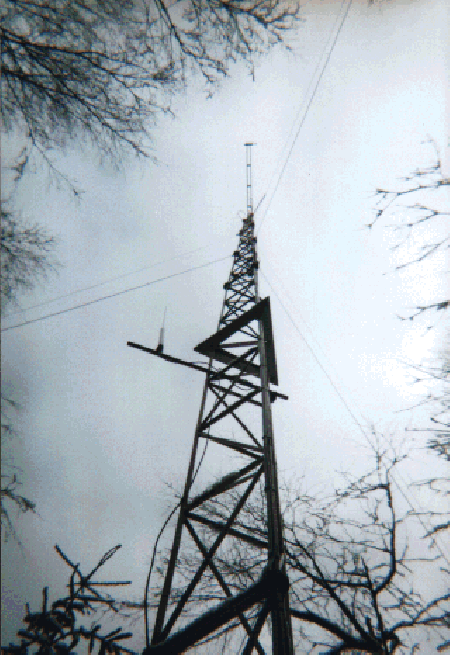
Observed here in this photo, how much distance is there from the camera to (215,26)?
3.17 metres

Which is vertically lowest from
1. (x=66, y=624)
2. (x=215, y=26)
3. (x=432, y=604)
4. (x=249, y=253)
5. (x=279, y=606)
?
(x=432, y=604)

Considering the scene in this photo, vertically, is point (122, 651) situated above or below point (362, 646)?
above

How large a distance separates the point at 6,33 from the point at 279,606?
5365 mm

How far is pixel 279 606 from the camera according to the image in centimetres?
214

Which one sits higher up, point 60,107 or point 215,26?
point 215,26

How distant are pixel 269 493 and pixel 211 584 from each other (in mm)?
6771

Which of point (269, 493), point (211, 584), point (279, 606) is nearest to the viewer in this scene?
point (279, 606)

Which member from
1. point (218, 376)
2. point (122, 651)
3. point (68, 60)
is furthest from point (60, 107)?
point (122, 651)

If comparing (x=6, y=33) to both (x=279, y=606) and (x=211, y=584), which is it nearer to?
(x=279, y=606)

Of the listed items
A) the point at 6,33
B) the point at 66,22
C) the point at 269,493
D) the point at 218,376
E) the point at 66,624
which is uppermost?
the point at 66,22

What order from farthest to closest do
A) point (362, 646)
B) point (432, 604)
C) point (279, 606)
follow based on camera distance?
point (432, 604), point (279, 606), point (362, 646)

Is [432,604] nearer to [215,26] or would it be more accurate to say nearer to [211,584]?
[211,584]

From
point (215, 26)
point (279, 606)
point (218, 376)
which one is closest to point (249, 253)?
point (218, 376)

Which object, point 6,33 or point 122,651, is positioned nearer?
point 122,651
